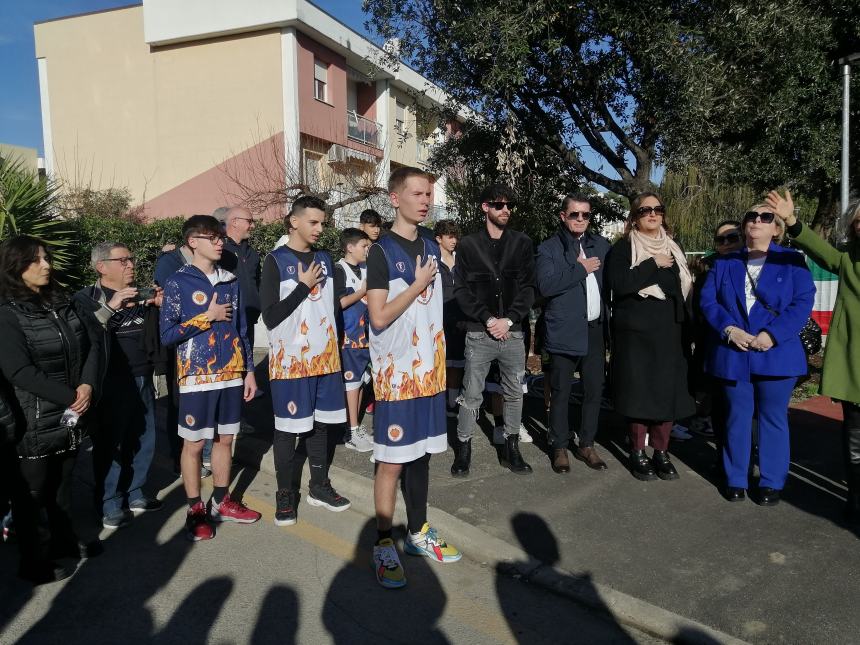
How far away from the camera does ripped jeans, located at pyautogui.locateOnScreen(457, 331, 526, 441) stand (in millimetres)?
4848

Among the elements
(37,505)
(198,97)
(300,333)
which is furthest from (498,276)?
(198,97)

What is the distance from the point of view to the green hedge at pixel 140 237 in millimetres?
11023

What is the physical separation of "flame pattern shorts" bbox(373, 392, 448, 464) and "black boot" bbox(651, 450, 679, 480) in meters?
2.16

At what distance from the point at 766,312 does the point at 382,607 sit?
302 centimetres

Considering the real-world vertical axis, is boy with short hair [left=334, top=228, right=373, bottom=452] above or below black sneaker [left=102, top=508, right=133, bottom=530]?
above

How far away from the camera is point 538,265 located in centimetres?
497

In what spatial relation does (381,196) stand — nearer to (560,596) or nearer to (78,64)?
(560,596)

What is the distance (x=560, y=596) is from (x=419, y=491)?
0.92 m

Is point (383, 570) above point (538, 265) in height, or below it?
below

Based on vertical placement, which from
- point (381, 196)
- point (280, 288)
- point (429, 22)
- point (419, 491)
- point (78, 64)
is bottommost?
point (419, 491)

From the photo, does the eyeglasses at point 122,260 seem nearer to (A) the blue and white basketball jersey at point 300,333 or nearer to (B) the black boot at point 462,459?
(A) the blue and white basketball jersey at point 300,333

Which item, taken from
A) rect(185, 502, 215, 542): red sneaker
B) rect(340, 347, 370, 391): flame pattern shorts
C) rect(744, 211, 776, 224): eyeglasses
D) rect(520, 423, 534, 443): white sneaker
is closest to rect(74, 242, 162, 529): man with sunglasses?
rect(185, 502, 215, 542): red sneaker

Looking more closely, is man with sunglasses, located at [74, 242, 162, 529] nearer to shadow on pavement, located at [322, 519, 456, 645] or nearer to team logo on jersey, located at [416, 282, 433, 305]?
shadow on pavement, located at [322, 519, 456, 645]

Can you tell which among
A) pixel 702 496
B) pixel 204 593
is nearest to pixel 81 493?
pixel 204 593
